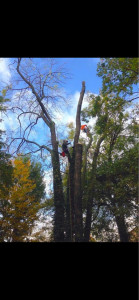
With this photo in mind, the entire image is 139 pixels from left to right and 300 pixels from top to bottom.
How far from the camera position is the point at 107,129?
16.1ft

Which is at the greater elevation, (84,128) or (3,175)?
(84,128)

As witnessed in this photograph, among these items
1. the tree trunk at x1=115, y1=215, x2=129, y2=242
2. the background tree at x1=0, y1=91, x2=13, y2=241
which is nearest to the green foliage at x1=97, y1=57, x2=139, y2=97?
the background tree at x1=0, y1=91, x2=13, y2=241

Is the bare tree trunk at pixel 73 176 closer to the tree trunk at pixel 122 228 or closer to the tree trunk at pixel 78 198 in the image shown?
the tree trunk at pixel 78 198

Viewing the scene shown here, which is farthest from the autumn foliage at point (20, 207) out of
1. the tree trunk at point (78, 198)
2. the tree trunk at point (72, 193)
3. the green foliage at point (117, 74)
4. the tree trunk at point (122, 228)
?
the green foliage at point (117, 74)

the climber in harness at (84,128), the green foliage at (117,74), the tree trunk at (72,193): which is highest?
the climber in harness at (84,128)

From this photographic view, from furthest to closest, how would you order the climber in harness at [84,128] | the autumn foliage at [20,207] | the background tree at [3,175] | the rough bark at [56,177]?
the climber in harness at [84,128]
the rough bark at [56,177]
the autumn foliage at [20,207]
the background tree at [3,175]

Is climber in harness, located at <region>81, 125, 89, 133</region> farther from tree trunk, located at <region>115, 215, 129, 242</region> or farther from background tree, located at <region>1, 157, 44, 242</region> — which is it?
tree trunk, located at <region>115, 215, 129, 242</region>

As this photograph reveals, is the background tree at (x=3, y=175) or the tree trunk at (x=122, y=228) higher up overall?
the background tree at (x=3, y=175)

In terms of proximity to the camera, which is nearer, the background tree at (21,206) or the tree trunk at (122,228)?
the background tree at (21,206)

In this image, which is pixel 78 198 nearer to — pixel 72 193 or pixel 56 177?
pixel 72 193

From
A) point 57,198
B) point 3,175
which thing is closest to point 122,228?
point 57,198
